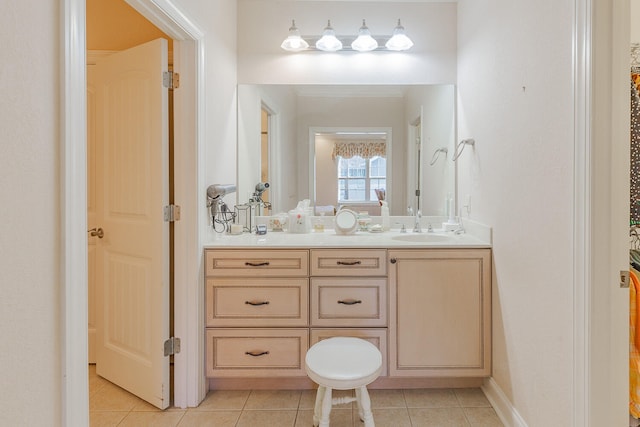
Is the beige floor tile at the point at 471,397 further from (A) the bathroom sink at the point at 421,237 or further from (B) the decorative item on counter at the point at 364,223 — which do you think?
(B) the decorative item on counter at the point at 364,223

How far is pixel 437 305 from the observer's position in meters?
2.08

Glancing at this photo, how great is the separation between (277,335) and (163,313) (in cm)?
63

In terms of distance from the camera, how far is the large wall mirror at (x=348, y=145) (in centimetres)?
273

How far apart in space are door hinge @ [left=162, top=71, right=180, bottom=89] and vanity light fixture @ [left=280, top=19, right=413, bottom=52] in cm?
96

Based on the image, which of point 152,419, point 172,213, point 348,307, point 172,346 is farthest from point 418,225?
point 152,419

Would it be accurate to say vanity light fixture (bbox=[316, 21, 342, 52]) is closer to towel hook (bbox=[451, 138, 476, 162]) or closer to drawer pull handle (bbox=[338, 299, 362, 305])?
towel hook (bbox=[451, 138, 476, 162])

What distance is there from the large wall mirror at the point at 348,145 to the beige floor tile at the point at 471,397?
1.18 metres

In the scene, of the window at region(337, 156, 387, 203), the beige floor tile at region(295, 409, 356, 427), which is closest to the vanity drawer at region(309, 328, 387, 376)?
the beige floor tile at region(295, 409, 356, 427)

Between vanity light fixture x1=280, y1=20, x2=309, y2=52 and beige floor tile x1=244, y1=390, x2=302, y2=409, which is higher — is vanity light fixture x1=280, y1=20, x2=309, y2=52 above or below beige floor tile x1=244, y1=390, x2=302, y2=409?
above

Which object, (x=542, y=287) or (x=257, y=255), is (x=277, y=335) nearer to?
(x=257, y=255)

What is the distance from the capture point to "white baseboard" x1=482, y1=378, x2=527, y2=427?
1.76 metres

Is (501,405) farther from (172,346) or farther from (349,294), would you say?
(172,346)

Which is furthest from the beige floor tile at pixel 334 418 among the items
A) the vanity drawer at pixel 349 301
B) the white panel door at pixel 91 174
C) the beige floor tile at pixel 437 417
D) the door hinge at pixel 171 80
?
the door hinge at pixel 171 80

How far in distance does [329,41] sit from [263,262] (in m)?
1.63
